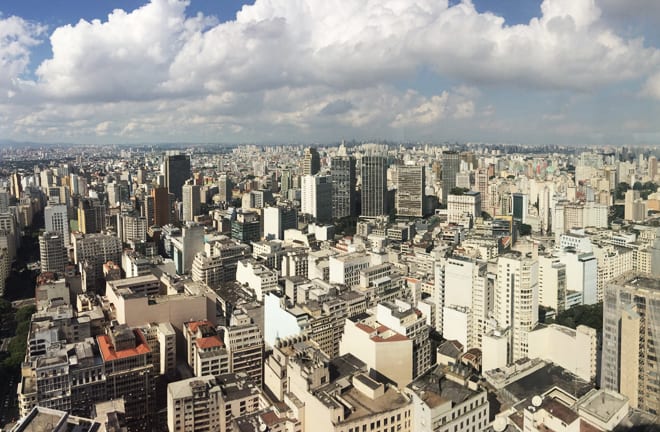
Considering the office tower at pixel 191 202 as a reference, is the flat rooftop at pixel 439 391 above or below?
below

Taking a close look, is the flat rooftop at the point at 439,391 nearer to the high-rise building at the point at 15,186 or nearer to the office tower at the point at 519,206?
the office tower at the point at 519,206

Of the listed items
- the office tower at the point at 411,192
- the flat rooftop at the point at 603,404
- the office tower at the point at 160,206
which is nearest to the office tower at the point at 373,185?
the office tower at the point at 411,192

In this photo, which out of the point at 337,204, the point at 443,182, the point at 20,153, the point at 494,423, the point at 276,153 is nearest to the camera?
the point at 494,423

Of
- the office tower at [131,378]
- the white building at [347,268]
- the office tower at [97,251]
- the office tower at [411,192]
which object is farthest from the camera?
the office tower at [411,192]

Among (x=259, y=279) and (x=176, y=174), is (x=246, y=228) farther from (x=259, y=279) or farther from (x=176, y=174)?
(x=176, y=174)

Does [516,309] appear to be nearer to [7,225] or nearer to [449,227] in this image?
[449,227]

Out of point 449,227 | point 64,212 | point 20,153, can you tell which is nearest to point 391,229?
point 449,227
